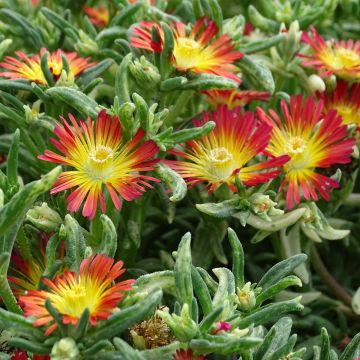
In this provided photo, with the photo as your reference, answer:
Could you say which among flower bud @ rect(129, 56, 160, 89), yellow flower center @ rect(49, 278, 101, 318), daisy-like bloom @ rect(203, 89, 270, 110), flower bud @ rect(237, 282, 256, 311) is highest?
daisy-like bloom @ rect(203, 89, 270, 110)

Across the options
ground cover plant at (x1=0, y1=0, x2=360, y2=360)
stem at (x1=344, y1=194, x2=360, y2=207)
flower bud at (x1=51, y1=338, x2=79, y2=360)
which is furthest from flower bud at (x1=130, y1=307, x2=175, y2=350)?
stem at (x1=344, y1=194, x2=360, y2=207)

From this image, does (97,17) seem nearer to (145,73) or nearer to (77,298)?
(145,73)

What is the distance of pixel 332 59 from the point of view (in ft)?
4.05

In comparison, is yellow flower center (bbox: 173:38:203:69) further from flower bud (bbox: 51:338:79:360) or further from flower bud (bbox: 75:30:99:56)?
flower bud (bbox: 51:338:79:360)

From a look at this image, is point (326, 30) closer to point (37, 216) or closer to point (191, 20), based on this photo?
point (191, 20)

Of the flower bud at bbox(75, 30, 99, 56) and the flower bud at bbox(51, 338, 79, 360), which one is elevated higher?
the flower bud at bbox(75, 30, 99, 56)

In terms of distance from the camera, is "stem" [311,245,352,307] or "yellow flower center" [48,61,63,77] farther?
"stem" [311,245,352,307]

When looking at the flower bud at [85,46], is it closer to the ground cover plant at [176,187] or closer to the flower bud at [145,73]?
the ground cover plant at [176,187]

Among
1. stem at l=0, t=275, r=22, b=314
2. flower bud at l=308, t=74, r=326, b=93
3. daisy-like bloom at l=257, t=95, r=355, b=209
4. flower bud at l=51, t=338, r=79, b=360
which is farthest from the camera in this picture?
flower bud at l=308, t=74, r=326, b=93

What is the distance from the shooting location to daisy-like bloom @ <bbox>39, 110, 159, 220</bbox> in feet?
2.99

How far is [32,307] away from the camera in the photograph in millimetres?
732

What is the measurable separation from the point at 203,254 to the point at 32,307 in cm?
40

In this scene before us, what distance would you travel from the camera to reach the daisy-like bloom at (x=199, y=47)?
106 cm

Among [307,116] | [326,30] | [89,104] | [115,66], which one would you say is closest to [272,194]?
[307,116]
